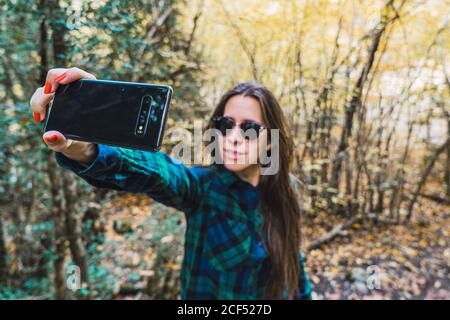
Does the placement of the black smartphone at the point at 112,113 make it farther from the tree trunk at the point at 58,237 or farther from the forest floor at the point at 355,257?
the forest floor at the point at 355,257

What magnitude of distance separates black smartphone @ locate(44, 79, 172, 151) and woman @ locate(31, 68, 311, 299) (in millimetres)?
352

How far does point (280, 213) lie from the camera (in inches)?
64.4

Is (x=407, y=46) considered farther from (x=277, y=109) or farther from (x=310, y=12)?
(x=277, y=109)

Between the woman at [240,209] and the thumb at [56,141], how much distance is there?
44cm

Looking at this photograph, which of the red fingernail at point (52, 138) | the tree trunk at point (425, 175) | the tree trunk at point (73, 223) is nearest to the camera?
the red fingernail at point (52, 138)

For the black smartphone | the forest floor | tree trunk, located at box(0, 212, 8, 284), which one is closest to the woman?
the black smartphone

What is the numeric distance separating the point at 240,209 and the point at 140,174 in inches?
24.4

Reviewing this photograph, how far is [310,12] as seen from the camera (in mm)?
3783

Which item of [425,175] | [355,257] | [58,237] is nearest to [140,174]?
[58,237]

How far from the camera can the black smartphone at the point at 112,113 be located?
2.97 feet

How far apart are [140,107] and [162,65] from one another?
302 cm

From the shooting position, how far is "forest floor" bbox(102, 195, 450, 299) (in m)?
3.40

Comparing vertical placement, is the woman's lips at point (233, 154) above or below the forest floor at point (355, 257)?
above

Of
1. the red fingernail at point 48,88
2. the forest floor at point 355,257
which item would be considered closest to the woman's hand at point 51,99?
the red fingernail at point 48,88
